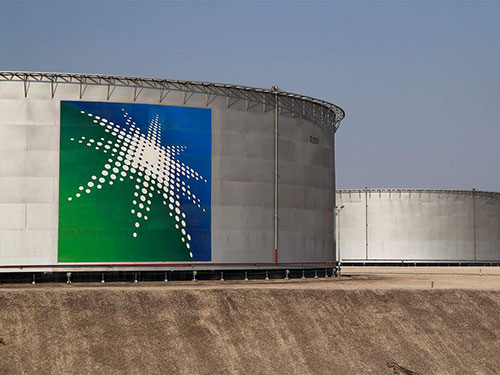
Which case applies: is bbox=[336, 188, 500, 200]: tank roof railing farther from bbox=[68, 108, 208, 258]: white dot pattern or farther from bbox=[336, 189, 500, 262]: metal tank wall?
bbox=[68, 108, 208, 258]: white dot pattern

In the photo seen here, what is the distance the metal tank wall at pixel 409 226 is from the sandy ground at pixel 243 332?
59.6 metres

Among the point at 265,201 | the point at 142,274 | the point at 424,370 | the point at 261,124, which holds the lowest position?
the point at 424,370

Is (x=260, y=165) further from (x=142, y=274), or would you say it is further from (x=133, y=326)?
(x=133, y=326)

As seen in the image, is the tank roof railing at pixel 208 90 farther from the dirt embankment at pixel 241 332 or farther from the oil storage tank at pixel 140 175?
the dirt embankment at pixel 241 332

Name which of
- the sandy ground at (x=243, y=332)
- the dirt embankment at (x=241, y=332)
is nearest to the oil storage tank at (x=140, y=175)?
the dirt embankment at (x=241, y=332)

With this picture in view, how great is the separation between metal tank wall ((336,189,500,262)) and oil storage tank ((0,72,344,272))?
1947 inches

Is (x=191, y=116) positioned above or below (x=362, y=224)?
above

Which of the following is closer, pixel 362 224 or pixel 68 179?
pixel 68 179

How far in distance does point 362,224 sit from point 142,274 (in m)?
58.3

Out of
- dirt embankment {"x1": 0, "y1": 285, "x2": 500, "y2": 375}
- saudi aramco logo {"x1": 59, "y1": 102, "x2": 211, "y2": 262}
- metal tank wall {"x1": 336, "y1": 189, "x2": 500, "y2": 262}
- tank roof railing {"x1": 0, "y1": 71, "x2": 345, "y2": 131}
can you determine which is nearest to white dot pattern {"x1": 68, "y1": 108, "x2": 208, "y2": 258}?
saudi aramco logo {"x1": 59, "y1": 102, "x2": 211, "y2": 262}

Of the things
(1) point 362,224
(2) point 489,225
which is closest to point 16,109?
(1) point 362,224

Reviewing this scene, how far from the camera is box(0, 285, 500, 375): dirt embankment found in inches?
1357

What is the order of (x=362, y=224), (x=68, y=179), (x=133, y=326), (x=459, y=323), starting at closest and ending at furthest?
1. (x=133, y=326)
2. (x=459, y=323)
3. (x=68, y=179)
4. (x=362, y=224)

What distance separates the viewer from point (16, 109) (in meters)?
50.7
